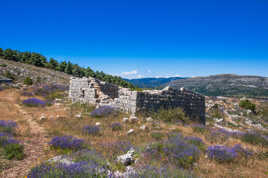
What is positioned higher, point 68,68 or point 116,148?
point 68,68

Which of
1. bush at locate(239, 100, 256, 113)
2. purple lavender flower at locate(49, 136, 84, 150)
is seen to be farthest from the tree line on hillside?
purple lavender flower at locate(49, 136, 84, 150)

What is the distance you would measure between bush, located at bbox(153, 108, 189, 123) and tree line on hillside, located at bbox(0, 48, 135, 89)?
34.4 metres

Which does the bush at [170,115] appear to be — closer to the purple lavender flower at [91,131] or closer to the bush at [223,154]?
the purple lavender flower at [91,131]

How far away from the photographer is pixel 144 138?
7.41 m

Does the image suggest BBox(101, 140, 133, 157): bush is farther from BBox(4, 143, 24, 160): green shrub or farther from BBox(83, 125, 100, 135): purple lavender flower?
BBox(4, 143, 24, 160): green shrub

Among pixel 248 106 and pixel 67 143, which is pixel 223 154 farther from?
pixel 248 106

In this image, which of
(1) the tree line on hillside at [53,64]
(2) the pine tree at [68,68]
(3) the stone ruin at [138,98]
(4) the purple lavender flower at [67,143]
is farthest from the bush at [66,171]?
(2) the pine tree at [68,68]

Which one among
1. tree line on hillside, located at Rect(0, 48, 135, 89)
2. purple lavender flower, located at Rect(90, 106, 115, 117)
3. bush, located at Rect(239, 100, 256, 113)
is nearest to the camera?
→ purple lavender flower, located at Rect(90, 106, 115, 117)

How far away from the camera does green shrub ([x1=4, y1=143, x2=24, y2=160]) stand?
5.12 metres

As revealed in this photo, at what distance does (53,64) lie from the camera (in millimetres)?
55094

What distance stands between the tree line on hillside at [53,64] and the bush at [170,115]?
3443 centimetres

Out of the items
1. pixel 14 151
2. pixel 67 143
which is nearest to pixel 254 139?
pixel 67 143

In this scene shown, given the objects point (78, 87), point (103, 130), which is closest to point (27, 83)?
point (78, 87)

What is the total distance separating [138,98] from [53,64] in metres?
49.8
